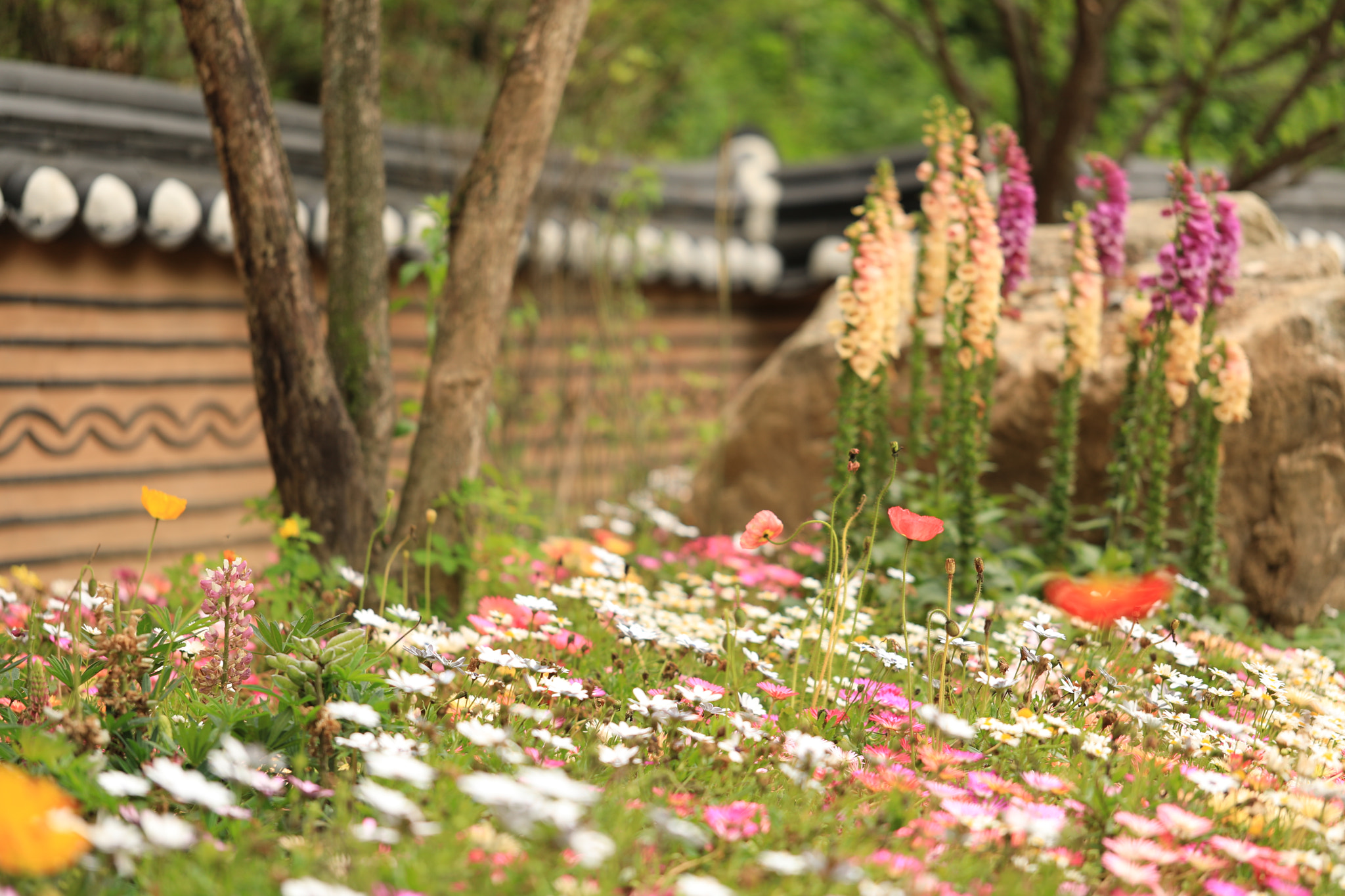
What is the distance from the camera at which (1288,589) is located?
3404 millimetres

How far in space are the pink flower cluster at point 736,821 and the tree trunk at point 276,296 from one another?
61.3 inches

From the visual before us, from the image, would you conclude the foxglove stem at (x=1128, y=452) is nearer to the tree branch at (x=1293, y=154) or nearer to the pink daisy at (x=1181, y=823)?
the pink daisy at (x=1181, y=823)

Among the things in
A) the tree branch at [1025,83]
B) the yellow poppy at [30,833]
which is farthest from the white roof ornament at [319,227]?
the tree branch at [1025,83]

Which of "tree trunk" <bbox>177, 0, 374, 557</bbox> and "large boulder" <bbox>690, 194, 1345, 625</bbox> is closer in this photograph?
"tree trunk" <bbox>177, 0, 374, 557</bbox>

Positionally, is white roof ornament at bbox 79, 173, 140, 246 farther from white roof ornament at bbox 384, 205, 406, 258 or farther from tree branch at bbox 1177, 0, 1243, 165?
tree branch at bbox 1177, 0, 1243, 165

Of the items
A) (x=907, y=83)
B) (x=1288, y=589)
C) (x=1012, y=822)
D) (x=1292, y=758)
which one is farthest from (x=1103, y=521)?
(x=907, y=83)

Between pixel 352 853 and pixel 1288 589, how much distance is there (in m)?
3.13

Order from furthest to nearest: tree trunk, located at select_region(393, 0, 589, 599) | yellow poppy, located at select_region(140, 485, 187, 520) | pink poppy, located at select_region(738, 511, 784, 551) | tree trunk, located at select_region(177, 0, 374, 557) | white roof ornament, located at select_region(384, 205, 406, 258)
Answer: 1. white roof ornament, located at select_region(384, 205, 406, 258)
2. tree trunk, located at select_region(393, 0, 589, 599)
3. tree trunk, located at select_region(177, 0, 374, 557)
4. pink poppy, located at select_region(738, 511, 784, 551)
5. yellow poppy, located at select_region(140, 485, 187, 520)

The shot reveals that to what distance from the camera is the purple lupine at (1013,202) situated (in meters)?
3.14

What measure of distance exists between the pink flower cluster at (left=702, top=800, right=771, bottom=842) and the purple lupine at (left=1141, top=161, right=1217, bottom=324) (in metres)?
2.17

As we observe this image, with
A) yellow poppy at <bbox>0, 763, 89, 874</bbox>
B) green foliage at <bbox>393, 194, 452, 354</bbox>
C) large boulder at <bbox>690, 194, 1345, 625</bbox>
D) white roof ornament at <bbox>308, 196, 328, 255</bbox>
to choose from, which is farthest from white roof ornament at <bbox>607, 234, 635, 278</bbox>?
yellow poppy at <bbox>0, 763, 89, 874</bbox>

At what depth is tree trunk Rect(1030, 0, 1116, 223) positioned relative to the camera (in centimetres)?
562

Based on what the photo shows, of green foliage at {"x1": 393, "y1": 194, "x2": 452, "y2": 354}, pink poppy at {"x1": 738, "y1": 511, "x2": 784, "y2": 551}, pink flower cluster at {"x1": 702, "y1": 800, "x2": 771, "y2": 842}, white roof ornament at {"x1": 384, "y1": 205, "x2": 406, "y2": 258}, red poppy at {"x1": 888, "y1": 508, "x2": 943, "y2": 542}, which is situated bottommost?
pink flower cluster at {"x1": 702, "y1": 800, "x2": 771, "y2": 842}

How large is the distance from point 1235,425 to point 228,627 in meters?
3.05
